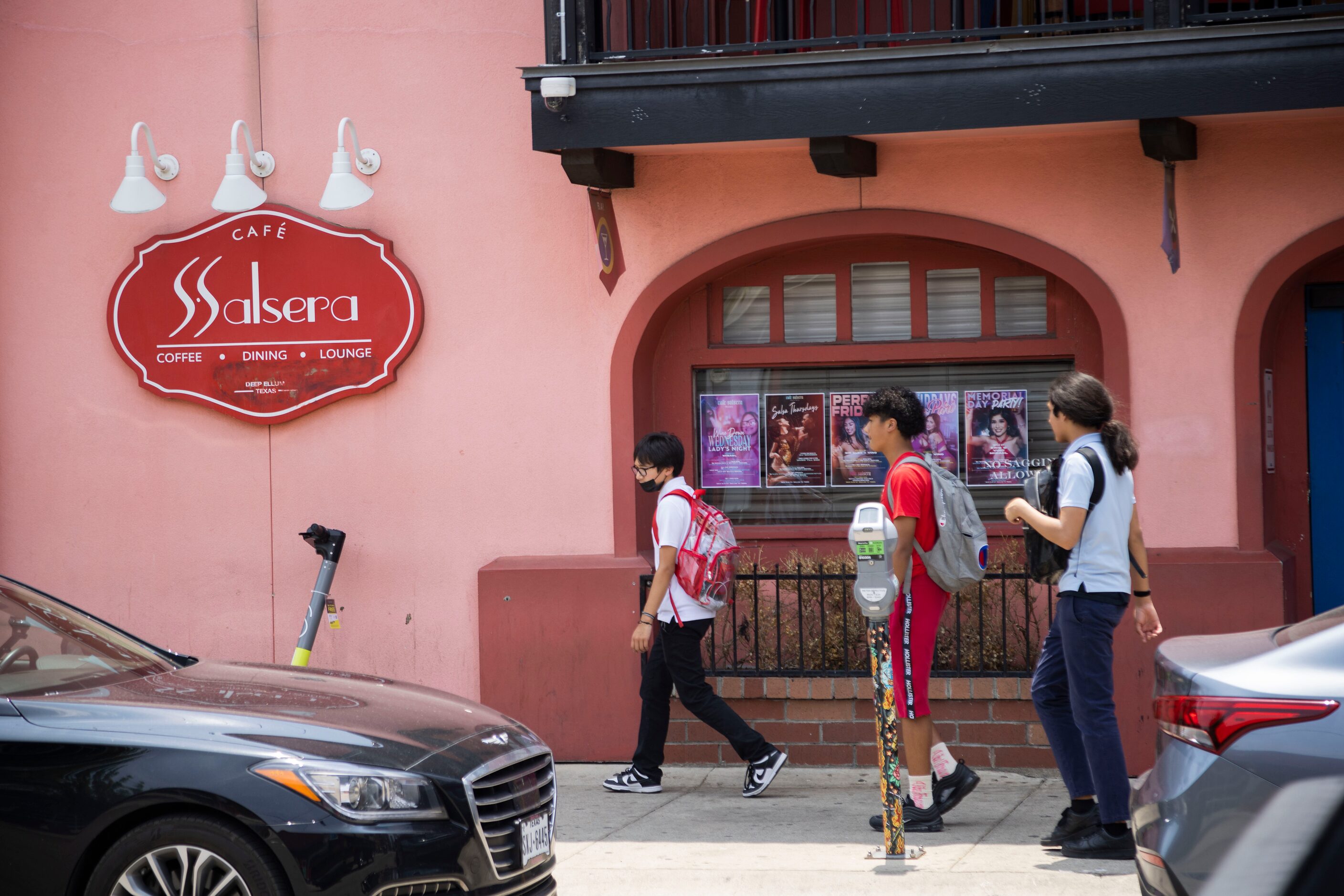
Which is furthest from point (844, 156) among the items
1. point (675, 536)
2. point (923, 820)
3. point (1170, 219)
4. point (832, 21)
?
point (923, 820)

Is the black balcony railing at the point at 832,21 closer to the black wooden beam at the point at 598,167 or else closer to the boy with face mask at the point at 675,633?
the black wooden beam at the point at 598,167

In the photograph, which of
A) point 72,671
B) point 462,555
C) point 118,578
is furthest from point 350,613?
point 72,671

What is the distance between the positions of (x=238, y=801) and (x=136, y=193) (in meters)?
4.56

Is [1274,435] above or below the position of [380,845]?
above

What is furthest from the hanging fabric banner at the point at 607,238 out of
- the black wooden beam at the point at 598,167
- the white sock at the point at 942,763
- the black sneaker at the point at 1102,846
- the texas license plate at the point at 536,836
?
the black sneaker at the point at 1102,846

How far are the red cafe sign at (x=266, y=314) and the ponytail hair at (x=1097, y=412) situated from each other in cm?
411

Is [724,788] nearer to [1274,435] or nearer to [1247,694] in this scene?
[1274,435]

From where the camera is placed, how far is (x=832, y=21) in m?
7.97

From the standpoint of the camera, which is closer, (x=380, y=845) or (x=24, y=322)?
(x=380, y=845)

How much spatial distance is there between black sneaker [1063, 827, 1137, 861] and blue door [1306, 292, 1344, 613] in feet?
10.1

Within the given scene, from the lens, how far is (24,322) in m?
8.77

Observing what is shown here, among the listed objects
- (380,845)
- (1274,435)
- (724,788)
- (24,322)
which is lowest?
(724,788)

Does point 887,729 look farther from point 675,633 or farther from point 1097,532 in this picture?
point 675,633

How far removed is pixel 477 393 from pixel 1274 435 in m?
4.52
